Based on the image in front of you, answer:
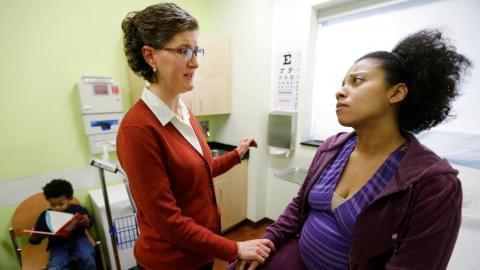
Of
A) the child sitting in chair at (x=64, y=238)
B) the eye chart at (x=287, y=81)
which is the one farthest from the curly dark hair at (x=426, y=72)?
the child sitting in chair at (x=64, y=238)

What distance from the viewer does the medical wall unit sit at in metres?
1.66

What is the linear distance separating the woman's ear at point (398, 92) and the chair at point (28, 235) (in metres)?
1.98

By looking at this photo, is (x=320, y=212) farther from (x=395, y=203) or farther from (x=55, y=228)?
(x=55, y=228)

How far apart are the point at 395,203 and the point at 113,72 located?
2.09 meters

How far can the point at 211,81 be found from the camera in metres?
2.18

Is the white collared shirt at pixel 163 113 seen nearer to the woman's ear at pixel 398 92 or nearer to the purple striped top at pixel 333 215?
the purple striped top at pixel 333 215

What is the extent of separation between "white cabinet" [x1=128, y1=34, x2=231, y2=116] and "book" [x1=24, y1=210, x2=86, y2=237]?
101 centimetres

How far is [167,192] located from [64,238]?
1.39 metres

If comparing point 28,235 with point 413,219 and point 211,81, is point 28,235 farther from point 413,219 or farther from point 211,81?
point 413,219

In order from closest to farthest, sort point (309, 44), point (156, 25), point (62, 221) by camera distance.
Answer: point (156, 25) → point (62, 221) → point (309, 44)

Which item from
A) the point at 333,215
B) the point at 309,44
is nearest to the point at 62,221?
the point at 333,215

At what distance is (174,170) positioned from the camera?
740 millimetres

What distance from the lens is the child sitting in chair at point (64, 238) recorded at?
4.76 ft

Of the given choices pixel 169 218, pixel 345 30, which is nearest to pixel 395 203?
pixel 169 218
